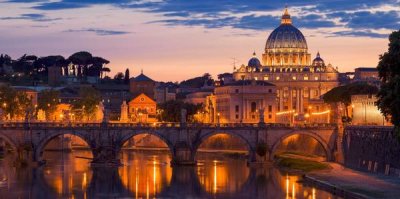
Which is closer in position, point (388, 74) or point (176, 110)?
point (388, 74)

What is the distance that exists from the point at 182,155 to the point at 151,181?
1827 cm

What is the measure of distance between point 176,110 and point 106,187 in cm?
8445

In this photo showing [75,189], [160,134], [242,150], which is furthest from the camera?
[242,150]

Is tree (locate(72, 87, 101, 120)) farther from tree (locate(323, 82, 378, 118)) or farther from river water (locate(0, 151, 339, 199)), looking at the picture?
river water (locate(0, 151, 339, 199))

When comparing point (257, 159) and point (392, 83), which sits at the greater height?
point (392, 83)

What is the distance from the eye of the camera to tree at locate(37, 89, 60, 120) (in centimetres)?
16562

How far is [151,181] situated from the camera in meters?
95.2

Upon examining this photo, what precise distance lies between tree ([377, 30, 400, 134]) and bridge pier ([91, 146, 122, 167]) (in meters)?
46.2

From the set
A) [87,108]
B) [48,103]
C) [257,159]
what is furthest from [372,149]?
[48,103]

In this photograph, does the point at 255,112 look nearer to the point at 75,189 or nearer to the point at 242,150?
the point at 242,150

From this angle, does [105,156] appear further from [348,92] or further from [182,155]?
[348,92]

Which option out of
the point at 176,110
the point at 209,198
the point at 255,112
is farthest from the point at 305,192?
the point at 255,112

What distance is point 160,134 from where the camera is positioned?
376ft

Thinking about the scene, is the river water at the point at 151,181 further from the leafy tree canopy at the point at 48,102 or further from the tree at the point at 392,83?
the leafy tree canopy at the point at 48,102
